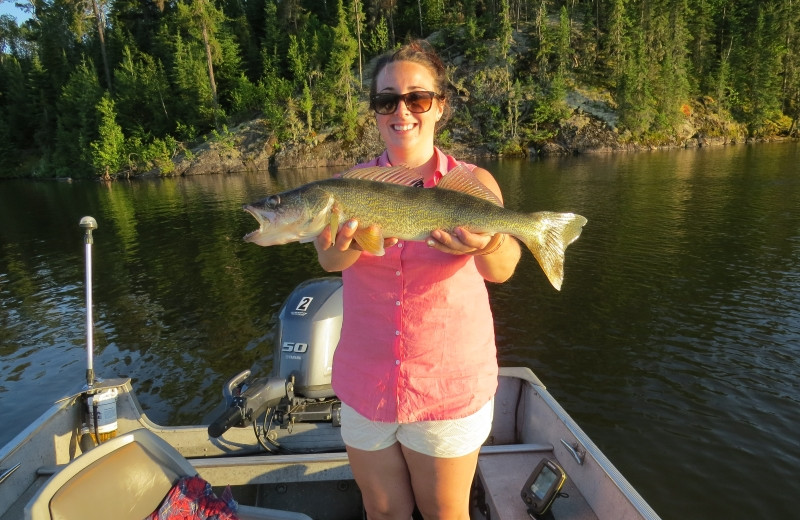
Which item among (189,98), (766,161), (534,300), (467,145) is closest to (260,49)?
(189,98)

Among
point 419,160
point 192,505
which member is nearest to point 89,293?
point 192,505

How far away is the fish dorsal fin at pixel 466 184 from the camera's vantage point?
272 cm

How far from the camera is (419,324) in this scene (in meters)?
2.41

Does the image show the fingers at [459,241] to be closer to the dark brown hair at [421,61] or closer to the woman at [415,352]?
the woman at [415,352]

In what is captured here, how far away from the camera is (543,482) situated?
153 inches

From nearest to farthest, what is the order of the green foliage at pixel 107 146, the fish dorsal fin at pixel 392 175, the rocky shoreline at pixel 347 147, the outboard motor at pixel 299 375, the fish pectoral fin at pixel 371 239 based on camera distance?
the fish pectoral fin at pixel 371 239 → the fish dorsal fin at pixel 392 175 → the outboard motor at pixel 299 375 → the rocky shoreline at pixel 347 147 → the green foliage at pixel 107 146

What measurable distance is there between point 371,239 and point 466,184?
662 mm

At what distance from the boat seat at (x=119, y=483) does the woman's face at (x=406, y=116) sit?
2.47 metres

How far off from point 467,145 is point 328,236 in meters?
61.4

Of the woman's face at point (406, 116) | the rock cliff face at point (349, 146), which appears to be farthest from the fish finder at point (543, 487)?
the rock cliff face at point (349, 146)

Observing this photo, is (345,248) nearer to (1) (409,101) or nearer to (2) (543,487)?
(1) (409,101)

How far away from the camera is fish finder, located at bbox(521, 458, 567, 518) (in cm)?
379

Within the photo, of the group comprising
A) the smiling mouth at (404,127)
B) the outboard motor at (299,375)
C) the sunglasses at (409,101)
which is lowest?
the outboard motor at (299,375)

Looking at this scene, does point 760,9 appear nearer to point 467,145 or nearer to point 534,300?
point 467,145
